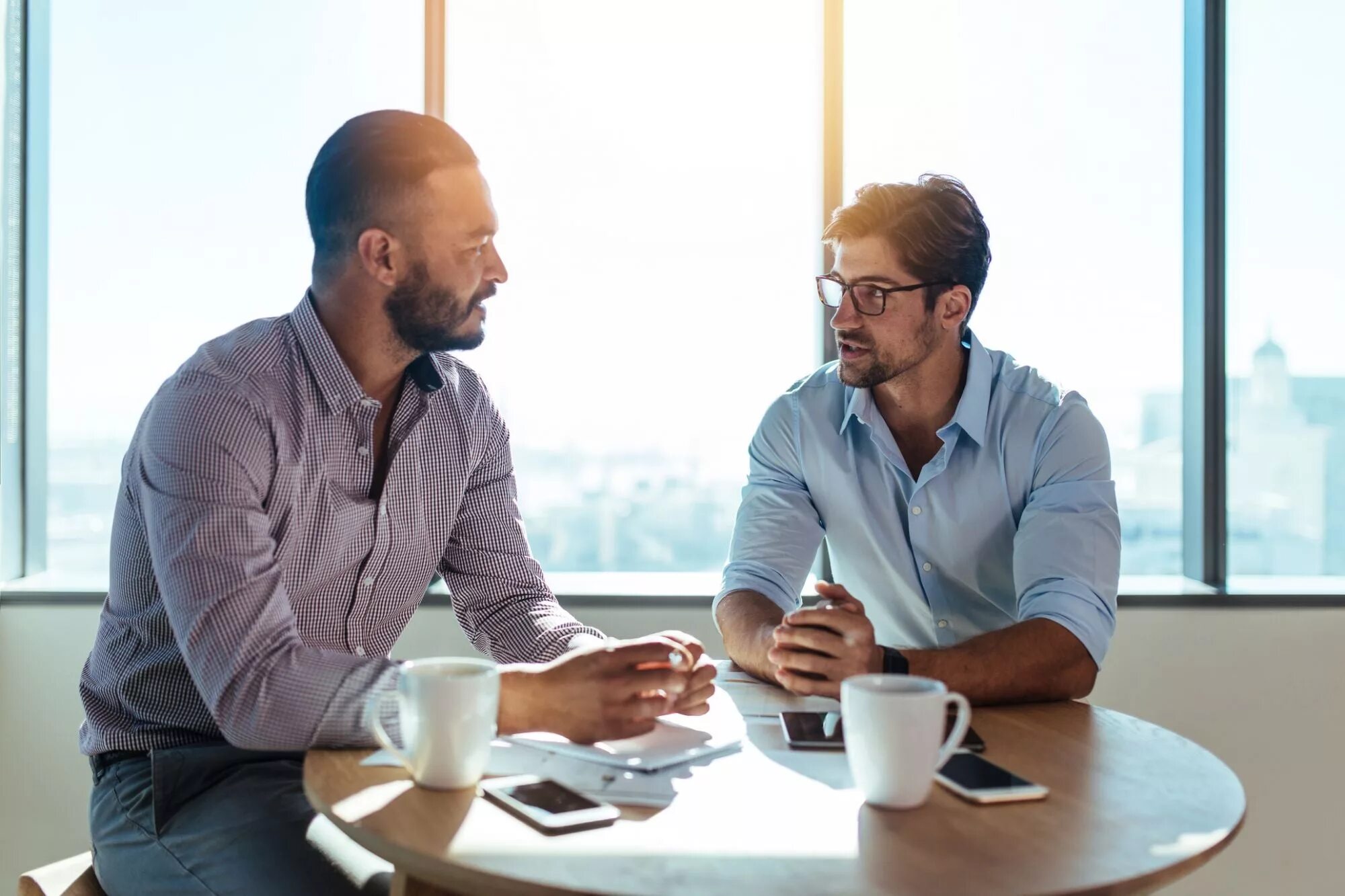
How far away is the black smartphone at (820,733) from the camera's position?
123 centimetres

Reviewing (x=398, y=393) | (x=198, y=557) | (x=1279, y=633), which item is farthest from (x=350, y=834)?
(x=1279, y=633)

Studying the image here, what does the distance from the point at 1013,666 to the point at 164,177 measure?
2.39 metres

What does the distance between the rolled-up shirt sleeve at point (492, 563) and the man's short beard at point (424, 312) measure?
167 mm

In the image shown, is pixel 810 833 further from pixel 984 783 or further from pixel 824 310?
pixel 824 310

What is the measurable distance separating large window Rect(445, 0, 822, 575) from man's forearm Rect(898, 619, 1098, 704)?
1373mm

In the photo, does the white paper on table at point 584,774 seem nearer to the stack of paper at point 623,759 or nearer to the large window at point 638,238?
the stack of paper at point 623,759

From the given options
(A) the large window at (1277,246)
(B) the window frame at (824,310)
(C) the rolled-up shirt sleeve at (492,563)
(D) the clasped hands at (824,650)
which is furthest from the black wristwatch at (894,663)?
(A) the large window at (1277,246)

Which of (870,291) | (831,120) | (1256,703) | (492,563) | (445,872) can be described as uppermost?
(831,120)

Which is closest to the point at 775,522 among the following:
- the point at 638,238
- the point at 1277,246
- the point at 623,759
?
the point at 623,759

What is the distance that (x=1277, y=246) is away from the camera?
290 centimetres

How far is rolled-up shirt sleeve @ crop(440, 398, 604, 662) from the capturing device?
5.80ft

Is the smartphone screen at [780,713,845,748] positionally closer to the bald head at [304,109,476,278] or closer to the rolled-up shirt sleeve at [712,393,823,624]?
the rolled-up shirt sleeve at [712,393,823,624]

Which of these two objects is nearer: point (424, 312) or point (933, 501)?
point (424, 312)

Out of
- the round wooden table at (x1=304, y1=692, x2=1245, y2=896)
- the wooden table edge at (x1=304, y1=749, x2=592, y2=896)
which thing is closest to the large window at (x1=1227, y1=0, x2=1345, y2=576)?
the round wooden table at (x1=304, y1=692, x2=1245, y2=896)
